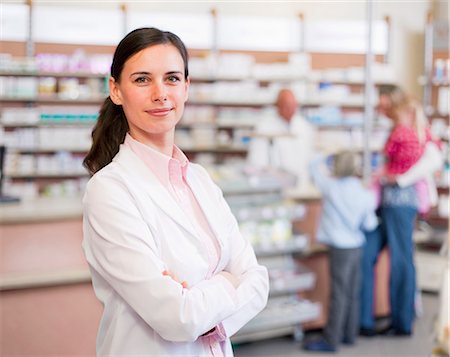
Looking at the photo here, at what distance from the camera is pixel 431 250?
6.21 metres

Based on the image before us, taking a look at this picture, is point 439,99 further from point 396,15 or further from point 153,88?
point 153,88

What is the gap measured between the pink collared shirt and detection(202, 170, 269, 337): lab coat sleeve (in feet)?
0.14

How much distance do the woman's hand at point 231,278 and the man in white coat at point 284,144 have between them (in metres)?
2.94

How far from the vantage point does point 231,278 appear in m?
1.45

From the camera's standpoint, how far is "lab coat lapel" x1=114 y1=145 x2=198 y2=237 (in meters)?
1.38

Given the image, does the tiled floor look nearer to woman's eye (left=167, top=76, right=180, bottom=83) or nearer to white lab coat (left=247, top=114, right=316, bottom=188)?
white lab coat (left=247, top=114, right=316, bottom=188)

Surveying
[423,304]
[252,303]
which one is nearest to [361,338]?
[423,304]

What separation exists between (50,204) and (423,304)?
3515 millimetres

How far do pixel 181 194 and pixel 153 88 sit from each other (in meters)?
0.26

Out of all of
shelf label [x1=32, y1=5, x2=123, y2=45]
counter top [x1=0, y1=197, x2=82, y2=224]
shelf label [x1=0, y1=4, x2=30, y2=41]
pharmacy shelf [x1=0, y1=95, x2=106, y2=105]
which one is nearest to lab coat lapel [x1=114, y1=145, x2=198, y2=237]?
counter top [x1=0, y1=197, x2=82, y2=224]

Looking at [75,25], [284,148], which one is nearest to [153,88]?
[284,148]

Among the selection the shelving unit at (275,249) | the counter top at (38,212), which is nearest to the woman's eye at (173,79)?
the counter top at (38,212)

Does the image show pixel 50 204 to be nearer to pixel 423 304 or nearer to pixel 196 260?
pixel 196 260

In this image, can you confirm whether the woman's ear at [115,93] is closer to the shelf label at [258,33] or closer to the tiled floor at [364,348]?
the tiled floor at [364,348]
